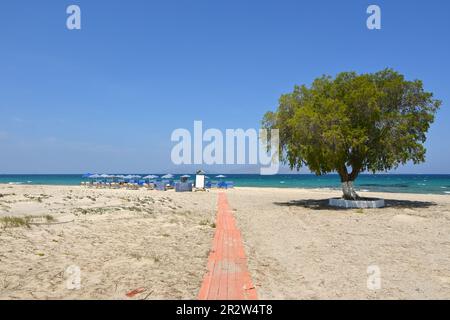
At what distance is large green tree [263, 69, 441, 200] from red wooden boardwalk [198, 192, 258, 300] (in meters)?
10.1

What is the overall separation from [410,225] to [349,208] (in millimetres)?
6014

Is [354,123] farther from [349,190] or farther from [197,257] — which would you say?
[197,257]

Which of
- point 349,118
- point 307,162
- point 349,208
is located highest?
point 349,118

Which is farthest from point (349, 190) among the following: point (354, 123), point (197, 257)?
point (197, 257)

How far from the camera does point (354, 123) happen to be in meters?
19.2

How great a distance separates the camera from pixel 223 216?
1548 cm

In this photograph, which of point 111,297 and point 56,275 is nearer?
point 111,297

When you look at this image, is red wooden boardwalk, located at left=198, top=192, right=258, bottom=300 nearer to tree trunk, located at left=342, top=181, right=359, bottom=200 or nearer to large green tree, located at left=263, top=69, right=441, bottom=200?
large green tree, located at left=263, top=69, right=441, bottom=200

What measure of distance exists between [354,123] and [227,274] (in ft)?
51.3

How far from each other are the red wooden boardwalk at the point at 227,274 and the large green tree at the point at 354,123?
10071mm

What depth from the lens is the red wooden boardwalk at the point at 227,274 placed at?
17.4 feet

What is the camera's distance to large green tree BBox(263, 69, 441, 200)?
18.1 metres
